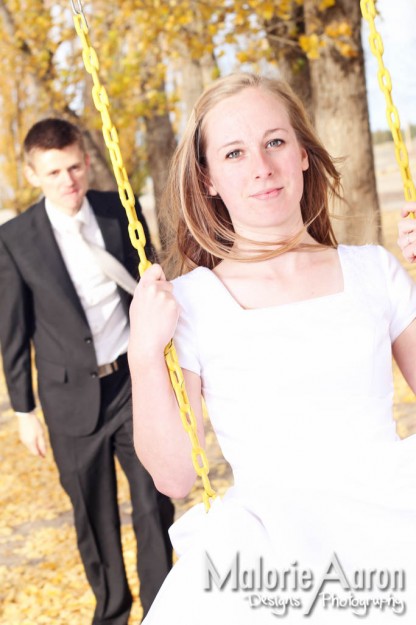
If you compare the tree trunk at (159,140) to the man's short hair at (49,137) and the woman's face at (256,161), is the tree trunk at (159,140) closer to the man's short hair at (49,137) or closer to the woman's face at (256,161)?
the man's short hair at (49,137)

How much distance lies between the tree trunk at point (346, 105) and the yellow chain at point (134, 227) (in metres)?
5.35

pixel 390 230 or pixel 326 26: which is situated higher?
pixel 326 26

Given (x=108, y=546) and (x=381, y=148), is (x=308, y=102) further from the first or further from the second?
(x=381, y=148)

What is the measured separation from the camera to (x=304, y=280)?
94.9 inches

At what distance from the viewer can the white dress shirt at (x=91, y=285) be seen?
3.97m

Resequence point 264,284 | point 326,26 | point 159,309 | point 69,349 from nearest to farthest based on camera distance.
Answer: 1. point 159,309
2. point 264,284
3. point 69,349
4. point 326,26

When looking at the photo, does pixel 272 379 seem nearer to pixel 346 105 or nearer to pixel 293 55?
pixel 346 105

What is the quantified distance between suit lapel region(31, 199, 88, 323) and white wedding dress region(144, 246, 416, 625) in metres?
1.51

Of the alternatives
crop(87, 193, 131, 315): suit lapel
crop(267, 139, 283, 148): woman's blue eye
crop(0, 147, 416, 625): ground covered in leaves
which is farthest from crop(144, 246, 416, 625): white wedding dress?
crop(0, 147, 416, 625): ground covered in leaves

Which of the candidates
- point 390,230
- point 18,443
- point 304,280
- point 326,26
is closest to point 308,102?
point 326,26

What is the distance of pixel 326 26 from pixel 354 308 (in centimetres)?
562

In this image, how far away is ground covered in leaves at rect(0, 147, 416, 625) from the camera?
4672 mm

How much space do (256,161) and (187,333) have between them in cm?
45

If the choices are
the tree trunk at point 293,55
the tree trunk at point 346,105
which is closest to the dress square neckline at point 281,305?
the tree trunk at point 346,105
